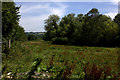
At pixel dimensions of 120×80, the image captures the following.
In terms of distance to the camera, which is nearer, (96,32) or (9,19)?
(9,19)

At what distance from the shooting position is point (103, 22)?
32.5 m

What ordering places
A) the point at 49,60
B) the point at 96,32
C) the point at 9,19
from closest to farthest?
1. the point at 49,60
2. the point at 9,19
3. the point at 96,32

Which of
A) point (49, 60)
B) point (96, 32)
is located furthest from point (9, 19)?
point (96, 32)

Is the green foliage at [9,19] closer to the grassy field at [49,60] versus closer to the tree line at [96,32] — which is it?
the grassy field at [49,60]

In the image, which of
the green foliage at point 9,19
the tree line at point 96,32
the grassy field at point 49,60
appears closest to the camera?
the grassy field at point 49,60

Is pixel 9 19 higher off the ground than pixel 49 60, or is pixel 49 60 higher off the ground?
pixel 9 19

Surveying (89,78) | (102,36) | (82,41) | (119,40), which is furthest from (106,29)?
(89,78)

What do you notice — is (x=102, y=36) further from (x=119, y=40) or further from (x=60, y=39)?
(x=60, y=39)

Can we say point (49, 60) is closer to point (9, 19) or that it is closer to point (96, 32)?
point (9, 19)

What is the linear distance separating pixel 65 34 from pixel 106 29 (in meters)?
13.7

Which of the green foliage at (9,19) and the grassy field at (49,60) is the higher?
the green foliage at (9,19)

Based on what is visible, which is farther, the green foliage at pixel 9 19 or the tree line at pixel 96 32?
the tree line at pixel 96 32

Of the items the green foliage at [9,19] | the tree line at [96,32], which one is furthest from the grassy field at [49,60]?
the tree line at [96,32]

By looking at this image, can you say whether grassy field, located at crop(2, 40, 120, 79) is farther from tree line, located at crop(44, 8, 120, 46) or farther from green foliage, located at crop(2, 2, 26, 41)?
tree line, located at crop(44, 8, 120, 46)
